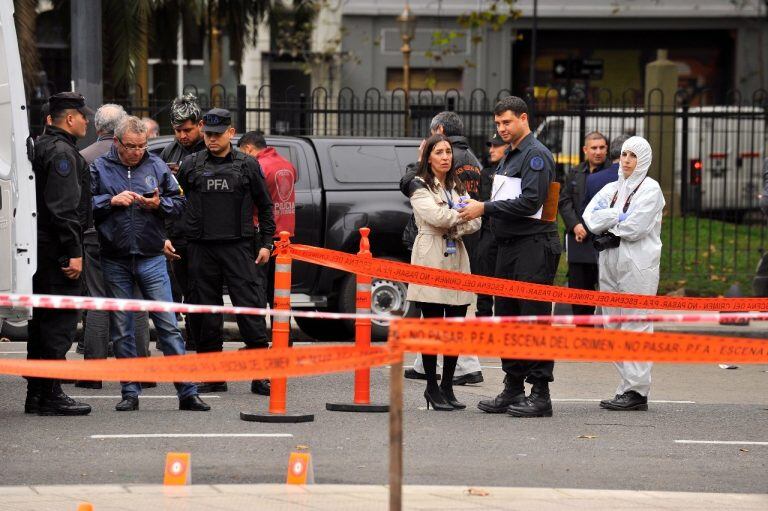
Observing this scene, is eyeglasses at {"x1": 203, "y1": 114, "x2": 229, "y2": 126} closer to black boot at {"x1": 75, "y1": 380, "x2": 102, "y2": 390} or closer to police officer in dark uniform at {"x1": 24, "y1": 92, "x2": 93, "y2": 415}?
police officer in dark uniform at {"x1": 24, "y1": 92, "x2": 93, "y2": 415}

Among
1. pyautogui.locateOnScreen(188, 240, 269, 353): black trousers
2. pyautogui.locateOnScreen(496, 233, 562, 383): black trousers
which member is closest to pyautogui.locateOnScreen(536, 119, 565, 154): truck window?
pyautogui.locateOnScreen(188, 240, 269, 353): black trousers

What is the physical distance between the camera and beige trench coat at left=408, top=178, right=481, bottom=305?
932 centimetres

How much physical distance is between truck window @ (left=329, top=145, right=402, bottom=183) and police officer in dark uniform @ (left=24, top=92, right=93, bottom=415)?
4.50 m

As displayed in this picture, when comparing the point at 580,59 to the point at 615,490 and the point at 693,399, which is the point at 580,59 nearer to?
the point at 693,399

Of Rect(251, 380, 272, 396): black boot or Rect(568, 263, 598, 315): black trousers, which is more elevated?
Rect(568, 263, 598, 315): black trousers

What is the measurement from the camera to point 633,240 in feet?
31.6

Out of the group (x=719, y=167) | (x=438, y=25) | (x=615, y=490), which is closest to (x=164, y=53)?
(x=719, y=167)

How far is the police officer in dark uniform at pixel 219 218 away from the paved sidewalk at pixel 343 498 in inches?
122

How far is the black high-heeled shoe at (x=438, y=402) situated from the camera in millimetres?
9445

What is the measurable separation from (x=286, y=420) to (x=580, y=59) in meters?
27.7

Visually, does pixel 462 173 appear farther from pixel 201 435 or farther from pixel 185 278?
pixel 201 435

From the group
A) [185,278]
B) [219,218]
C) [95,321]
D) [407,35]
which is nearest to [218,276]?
[219,218]

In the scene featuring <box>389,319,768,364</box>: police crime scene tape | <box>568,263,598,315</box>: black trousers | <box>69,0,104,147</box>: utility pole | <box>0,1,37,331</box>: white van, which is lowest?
<box>568,263,598,315</box>: black trousers

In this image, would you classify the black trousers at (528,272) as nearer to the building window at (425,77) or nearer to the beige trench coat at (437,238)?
the beige trench coat at (437,238)
